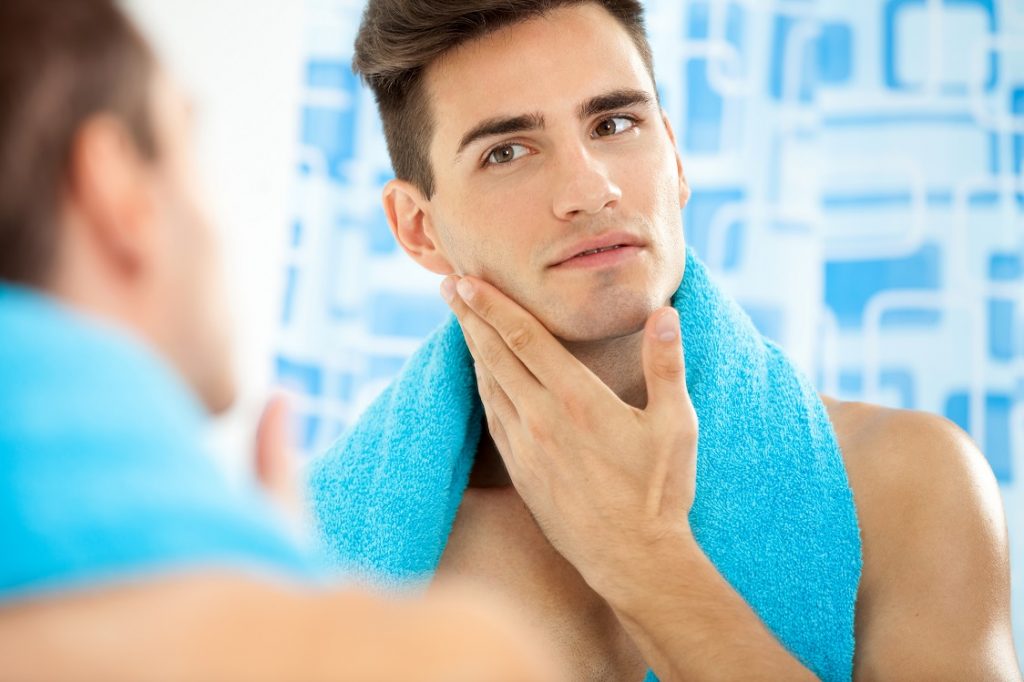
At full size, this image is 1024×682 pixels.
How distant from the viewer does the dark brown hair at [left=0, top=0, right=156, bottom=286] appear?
413 mm

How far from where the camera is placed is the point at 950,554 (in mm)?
1075

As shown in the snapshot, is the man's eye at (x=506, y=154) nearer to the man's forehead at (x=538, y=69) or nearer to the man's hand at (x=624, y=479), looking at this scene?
the man's forehead at (x=538, y=69)

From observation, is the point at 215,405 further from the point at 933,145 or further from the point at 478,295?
the point at 933,145

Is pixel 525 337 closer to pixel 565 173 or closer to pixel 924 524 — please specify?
pixel 565 173

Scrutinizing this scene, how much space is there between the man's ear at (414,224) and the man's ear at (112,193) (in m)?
0.99

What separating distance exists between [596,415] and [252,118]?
4.78 feet

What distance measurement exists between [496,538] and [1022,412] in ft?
4.13

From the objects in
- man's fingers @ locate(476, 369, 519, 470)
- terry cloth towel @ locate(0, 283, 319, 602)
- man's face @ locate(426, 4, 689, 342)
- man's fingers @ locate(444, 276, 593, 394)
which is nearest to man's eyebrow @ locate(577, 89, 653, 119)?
man's face @ locate(426, 4, 689, 342)

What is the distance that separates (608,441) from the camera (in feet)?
3.67

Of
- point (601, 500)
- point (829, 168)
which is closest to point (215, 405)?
point (601, 500)

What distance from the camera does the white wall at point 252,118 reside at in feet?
7.44

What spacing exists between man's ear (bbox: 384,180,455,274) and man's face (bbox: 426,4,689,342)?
0.34 feet

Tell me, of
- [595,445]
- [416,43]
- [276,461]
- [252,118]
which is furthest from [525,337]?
[252,118]

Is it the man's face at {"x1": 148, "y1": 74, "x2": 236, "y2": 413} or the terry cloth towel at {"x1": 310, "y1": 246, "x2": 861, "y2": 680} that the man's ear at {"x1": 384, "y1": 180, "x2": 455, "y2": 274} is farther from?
the man's face at {"x1": 148, "y1": 74, "x2": 236, "y2": 413}
